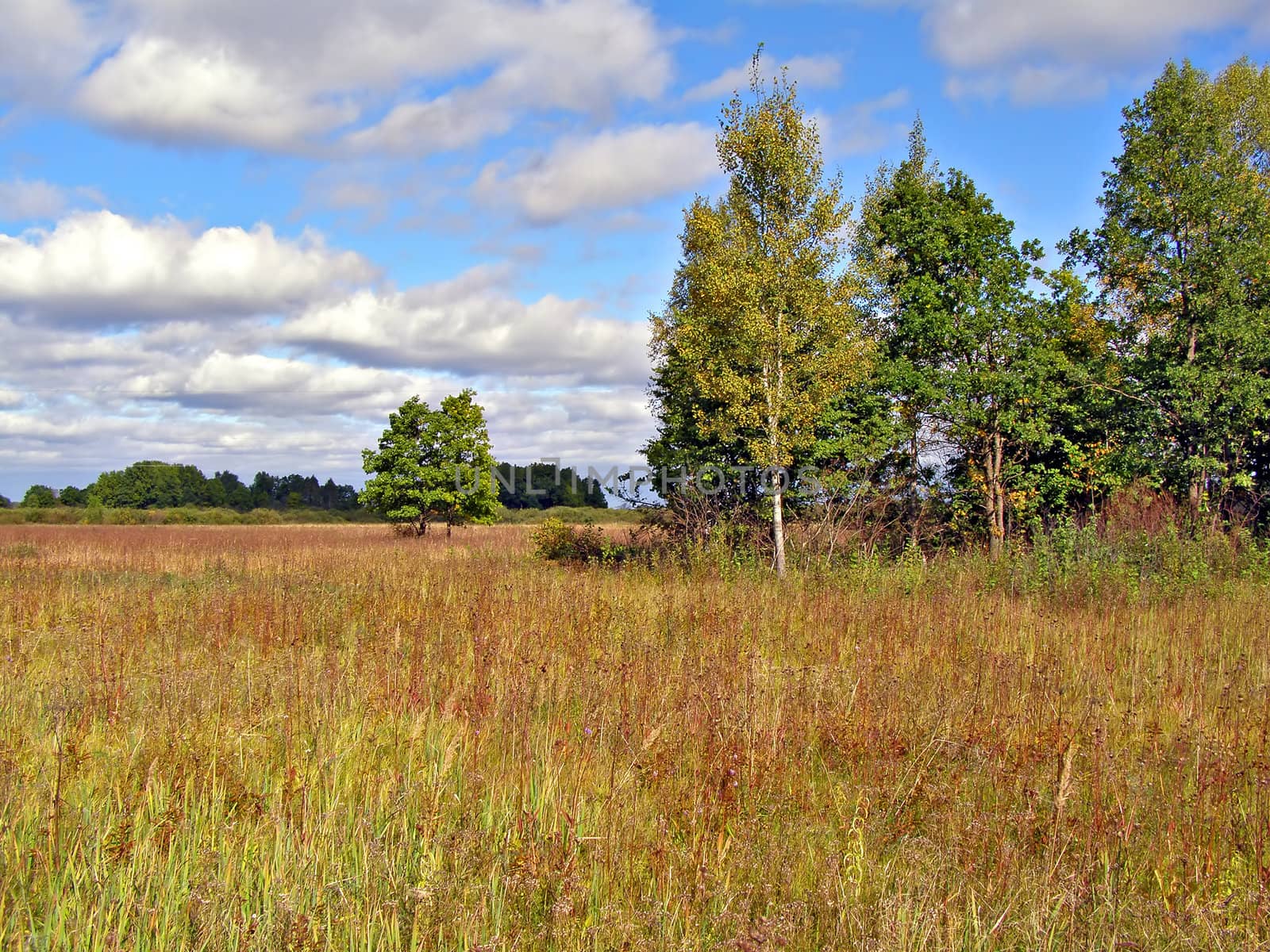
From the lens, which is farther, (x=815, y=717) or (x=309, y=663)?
(x=309, y=663)

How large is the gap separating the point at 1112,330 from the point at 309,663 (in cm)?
2046

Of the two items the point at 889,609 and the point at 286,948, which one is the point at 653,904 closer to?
the point at 286,948

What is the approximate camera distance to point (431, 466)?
33.8m

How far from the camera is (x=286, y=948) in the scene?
2682mm

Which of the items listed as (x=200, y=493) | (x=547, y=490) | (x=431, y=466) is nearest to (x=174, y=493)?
(x=200, y=493)

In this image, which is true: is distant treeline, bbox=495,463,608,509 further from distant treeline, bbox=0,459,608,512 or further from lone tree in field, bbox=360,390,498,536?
lone tree in field, bbox=360,390,498,536

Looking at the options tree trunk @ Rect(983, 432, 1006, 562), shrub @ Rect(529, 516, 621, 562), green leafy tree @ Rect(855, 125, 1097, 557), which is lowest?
shrub @ Rect(529, 516, 621, 562)

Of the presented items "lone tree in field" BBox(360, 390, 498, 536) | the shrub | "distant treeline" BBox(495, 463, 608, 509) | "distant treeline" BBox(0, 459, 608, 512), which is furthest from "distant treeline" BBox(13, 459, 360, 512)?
the shrub

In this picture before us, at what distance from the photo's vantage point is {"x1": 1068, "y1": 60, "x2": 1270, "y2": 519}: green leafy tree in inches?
685

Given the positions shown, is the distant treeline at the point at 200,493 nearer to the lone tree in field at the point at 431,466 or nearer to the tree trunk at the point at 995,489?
the lone tree in field at the point at 431,466

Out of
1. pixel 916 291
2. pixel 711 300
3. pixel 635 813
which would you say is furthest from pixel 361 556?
pixel 635 813

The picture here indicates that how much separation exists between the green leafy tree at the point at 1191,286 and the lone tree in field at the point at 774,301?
785cm

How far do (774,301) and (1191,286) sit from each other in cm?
1048

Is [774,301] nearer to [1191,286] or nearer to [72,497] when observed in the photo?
[1191,286]
